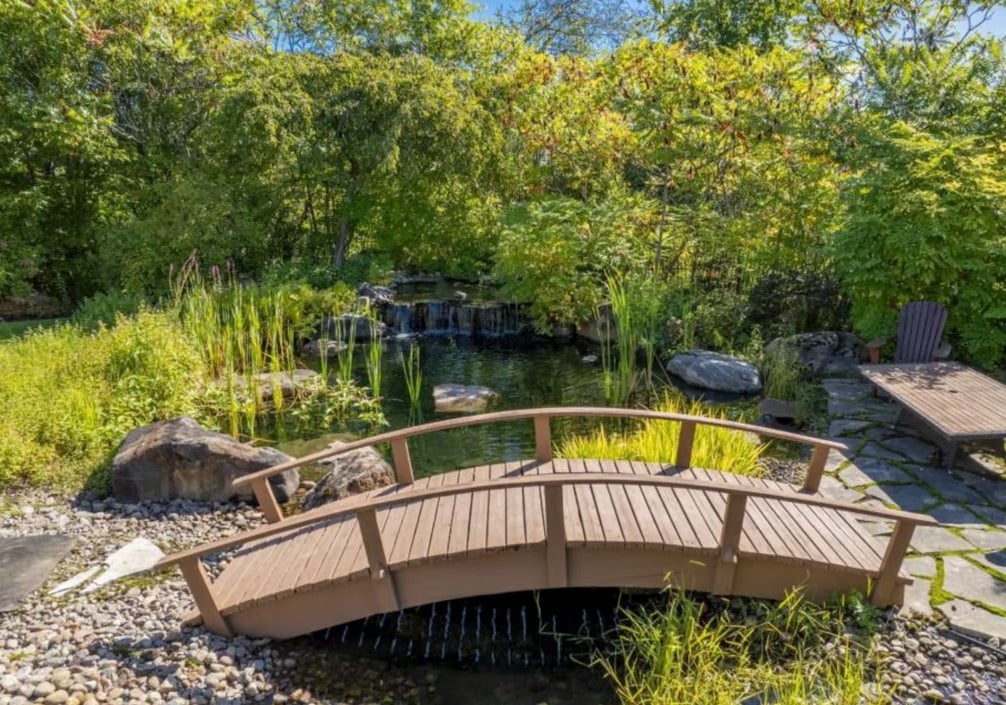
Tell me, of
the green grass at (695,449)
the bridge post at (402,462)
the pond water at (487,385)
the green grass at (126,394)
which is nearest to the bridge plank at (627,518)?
the green grass at (695,449)

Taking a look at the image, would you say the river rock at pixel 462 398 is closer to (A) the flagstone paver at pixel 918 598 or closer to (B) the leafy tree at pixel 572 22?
(A) the flagstone paver at pixel 918 598

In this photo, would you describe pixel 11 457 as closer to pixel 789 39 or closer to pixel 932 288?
pixel 932 288

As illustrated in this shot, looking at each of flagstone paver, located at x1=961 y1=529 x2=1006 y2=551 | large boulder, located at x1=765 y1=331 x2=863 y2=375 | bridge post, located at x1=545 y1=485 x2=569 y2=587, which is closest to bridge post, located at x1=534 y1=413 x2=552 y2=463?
bridge post, located at x1=545 y1=485 x2=569 y2=587

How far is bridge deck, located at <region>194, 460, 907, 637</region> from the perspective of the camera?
9.90ft

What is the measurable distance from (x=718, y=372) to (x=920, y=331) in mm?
1984

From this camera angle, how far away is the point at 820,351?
23.9ft

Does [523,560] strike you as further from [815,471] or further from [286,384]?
[286,384]

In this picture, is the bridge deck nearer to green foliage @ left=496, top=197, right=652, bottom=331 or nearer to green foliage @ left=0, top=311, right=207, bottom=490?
green foliage @ left=0, top=311, right=207, bottom=490

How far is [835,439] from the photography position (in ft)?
16.8

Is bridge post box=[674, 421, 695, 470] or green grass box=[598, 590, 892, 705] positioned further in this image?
bridge post box=[674, 421, 695, 470]

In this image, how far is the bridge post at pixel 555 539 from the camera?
9.69ft

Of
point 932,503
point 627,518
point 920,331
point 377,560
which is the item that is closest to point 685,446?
point 627,518

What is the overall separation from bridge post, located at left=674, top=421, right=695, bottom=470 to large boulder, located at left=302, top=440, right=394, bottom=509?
2.07 meters

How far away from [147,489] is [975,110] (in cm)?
948
